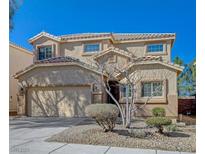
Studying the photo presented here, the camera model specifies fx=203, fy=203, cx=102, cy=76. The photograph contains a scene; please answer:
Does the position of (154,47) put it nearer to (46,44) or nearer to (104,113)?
(46,44)

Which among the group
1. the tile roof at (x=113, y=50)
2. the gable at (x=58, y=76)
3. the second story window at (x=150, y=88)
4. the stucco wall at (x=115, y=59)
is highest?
the tile roof at (x=113, y=50)

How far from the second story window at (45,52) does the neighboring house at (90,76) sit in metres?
0.64

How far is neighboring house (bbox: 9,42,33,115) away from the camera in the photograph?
19.3 metres

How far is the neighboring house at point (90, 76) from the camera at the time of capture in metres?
14.3

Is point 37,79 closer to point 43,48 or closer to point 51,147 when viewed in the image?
point 43,48

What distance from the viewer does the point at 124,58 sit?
16.9 meters

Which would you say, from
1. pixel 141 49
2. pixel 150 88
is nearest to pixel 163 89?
pixel 150 88

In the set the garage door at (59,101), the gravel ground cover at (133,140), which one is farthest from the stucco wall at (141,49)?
the gravel ground cover at (133,140)

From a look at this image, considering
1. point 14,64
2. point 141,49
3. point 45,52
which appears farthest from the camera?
point 14,64

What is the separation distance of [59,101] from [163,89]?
7.67 meters

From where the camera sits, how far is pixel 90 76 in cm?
1478

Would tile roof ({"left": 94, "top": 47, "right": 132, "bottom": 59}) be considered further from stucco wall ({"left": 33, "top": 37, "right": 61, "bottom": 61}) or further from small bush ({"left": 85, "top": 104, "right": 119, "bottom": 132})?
small bush ({"left": 85, "top": 104, "right": 119, "bottom": 132})

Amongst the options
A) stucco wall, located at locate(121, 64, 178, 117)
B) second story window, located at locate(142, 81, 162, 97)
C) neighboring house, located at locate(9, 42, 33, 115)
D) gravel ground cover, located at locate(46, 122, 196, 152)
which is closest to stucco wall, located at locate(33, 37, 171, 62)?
neighboring house, located at locate(9, 42, 33, 115)

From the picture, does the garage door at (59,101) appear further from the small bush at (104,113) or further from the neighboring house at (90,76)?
the small bush at (104,113)
